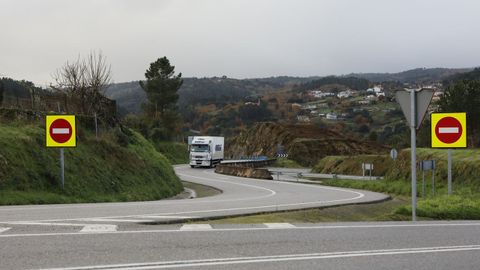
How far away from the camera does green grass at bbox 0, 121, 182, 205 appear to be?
2034 centimetres

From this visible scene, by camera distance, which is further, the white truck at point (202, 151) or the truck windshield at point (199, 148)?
the truck windshield at point (199, 148)

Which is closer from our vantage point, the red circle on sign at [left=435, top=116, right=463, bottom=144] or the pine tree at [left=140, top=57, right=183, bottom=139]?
the red circle on sign at [left=435, top=116, right=463, bottom=144]

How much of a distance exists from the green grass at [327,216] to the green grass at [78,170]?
852 centimetres

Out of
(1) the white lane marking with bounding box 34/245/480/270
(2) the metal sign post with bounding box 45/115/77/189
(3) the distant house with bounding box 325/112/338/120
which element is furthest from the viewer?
(3) the distant house with bounding box 325/112/338/120

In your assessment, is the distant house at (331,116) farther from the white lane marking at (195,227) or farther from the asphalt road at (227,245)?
the white lane marking at (195,227)

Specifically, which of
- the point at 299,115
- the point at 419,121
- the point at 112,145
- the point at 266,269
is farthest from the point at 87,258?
the point at 299,115

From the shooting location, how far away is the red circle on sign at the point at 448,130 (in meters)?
A: 16.4

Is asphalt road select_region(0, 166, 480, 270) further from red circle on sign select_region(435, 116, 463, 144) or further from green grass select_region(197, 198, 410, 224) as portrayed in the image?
red circle on sign select_region(435, 116, 463, 144)

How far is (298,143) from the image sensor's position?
3905 inches

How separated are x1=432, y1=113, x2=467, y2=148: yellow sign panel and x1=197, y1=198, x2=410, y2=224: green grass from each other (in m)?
2.40

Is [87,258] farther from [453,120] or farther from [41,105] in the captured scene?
[41,105]

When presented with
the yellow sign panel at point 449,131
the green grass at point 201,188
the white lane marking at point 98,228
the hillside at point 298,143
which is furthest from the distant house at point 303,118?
the white lane marking at point 98,228

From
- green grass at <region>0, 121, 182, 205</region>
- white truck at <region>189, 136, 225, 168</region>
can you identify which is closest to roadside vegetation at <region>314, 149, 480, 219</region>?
green grass at <region>0, 121, 182, 205</region>

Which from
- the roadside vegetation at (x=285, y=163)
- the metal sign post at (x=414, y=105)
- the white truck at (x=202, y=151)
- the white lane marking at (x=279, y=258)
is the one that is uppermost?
the metal sign post at (x=414, y=105)
